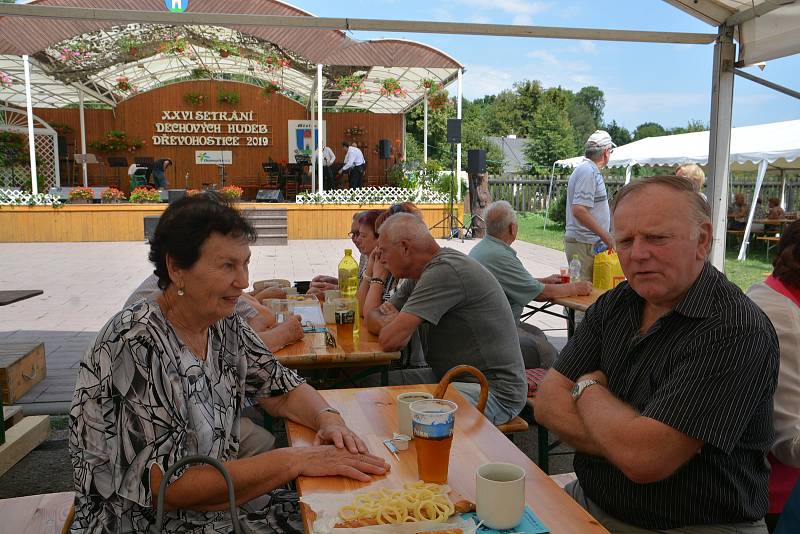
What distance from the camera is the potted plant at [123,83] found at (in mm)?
19578

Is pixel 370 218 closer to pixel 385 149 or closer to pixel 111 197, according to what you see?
pixel 111 197

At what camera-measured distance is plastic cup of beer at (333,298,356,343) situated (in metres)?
3.31

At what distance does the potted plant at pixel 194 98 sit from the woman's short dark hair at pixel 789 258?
71.6ft

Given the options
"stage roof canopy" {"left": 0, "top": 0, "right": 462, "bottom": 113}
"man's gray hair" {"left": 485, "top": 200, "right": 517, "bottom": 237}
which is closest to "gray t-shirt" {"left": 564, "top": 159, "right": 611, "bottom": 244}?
"man's gray hair" {"left": 485, "top": 200, "right": 517, "bottom": 237}

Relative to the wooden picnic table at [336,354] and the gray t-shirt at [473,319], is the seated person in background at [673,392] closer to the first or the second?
the gray t-shirt at [473,319]

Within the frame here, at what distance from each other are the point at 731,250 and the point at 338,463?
47.8 feet

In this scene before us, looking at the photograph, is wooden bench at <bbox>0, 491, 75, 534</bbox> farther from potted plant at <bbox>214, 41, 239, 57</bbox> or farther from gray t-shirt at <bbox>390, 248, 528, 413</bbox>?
potted plant at <bbox>214, 41, 239, 57</bbox>

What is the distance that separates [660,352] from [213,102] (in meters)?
22.1

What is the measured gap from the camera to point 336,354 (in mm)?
2873

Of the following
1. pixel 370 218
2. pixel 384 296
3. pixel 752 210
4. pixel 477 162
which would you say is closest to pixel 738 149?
pixel 752 210

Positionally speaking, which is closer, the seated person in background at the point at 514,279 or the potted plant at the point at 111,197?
the seated person in background at the point at 514,279

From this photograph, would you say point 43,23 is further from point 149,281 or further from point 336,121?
point 149,281

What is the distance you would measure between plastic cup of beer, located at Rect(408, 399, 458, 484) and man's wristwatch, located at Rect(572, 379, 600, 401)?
0.41 metres

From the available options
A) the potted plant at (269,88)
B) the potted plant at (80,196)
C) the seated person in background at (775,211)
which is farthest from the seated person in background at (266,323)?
the potted plant at (269,88)
